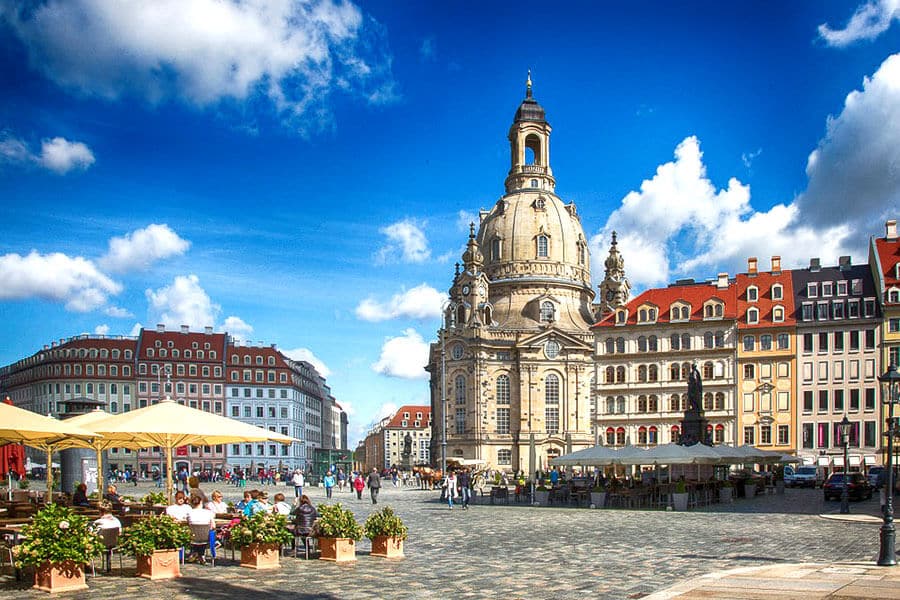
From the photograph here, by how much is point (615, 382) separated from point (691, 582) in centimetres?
7005

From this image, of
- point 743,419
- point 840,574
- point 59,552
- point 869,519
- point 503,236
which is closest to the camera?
point 59,552

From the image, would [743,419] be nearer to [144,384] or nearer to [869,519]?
[869,519]

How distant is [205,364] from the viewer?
120938 millimetres

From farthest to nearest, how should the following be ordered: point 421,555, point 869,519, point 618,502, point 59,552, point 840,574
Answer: point 618,502 < point 869,519 < point 421,555 < point 840,574 < point 59,552

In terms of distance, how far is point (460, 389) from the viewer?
356ft

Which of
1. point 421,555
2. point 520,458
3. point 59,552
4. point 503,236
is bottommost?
point 520,458

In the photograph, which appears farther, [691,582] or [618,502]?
[618,502]

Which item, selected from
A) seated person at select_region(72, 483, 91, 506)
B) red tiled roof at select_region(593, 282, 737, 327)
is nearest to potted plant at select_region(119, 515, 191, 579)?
seated person at select_region(72, 483, 91, 506)

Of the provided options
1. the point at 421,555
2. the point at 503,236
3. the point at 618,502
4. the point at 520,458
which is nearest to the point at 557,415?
the point at 520,458

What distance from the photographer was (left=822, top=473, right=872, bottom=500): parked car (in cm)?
4403

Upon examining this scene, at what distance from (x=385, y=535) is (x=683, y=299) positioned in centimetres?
6634

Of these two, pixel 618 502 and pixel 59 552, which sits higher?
pixel 59 552

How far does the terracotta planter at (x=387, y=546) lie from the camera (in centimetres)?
2009

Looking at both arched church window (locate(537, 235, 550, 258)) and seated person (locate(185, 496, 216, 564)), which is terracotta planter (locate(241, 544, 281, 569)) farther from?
arched church window (locate(537, 235, 550, 258))
